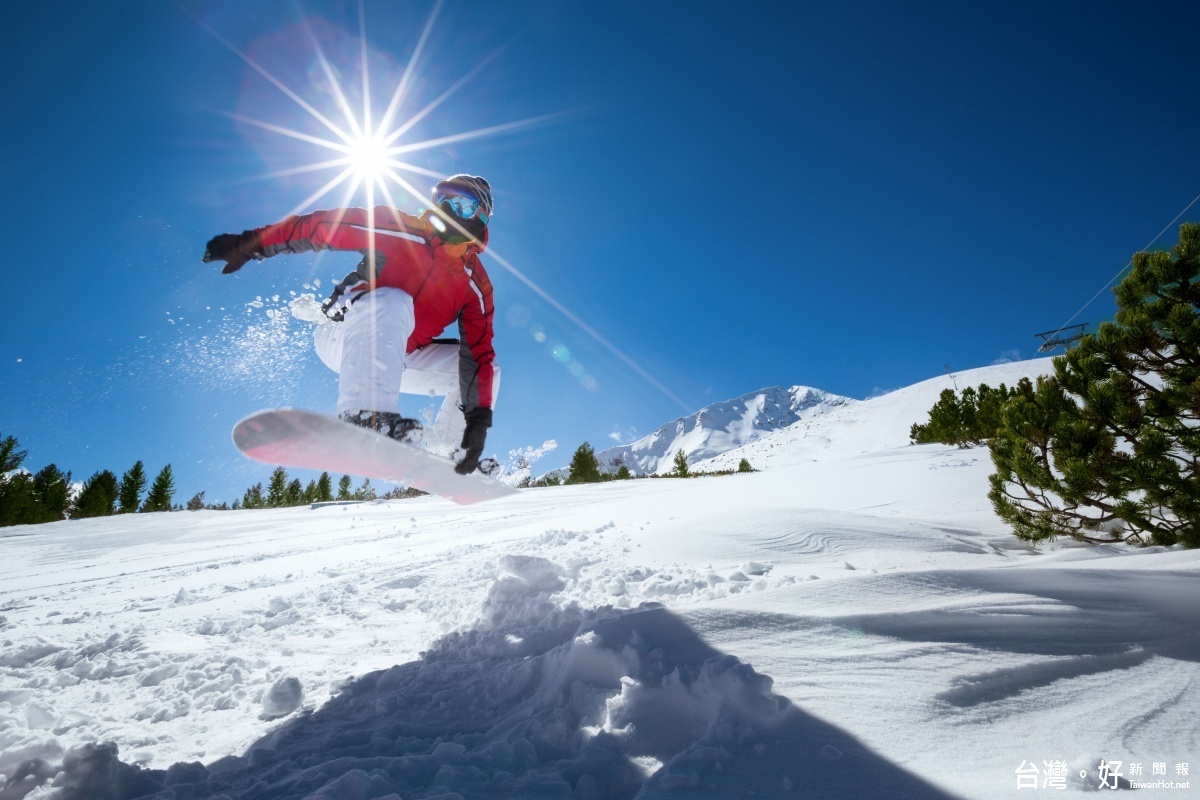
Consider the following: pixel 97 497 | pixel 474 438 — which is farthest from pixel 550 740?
pixel 97 497

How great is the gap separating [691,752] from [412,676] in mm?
1170

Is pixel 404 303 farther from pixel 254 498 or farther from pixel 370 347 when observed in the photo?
pixel 254 498

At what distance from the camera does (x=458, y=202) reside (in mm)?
3467

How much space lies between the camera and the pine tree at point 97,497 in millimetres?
31931

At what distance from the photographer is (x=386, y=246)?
3.24m

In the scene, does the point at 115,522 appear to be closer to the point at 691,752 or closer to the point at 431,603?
the point at 431,603

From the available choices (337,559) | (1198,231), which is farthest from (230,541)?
(1198,231)

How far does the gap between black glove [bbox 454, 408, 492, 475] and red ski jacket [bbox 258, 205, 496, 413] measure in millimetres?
81

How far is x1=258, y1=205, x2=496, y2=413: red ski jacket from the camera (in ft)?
10.4

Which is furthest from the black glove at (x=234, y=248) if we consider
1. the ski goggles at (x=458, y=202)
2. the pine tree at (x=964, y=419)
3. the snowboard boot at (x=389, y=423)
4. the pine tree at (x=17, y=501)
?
the pine tree at (x=17, y=501)

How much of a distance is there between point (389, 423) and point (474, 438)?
0.74 metres

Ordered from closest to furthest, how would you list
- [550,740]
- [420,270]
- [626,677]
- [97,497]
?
[550,740], [626,677], [420,270], [97,497]

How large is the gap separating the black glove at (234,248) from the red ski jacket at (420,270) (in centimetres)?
6

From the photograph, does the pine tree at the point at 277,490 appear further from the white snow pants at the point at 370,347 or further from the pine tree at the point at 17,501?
the white snow pants at the point at 370,347
